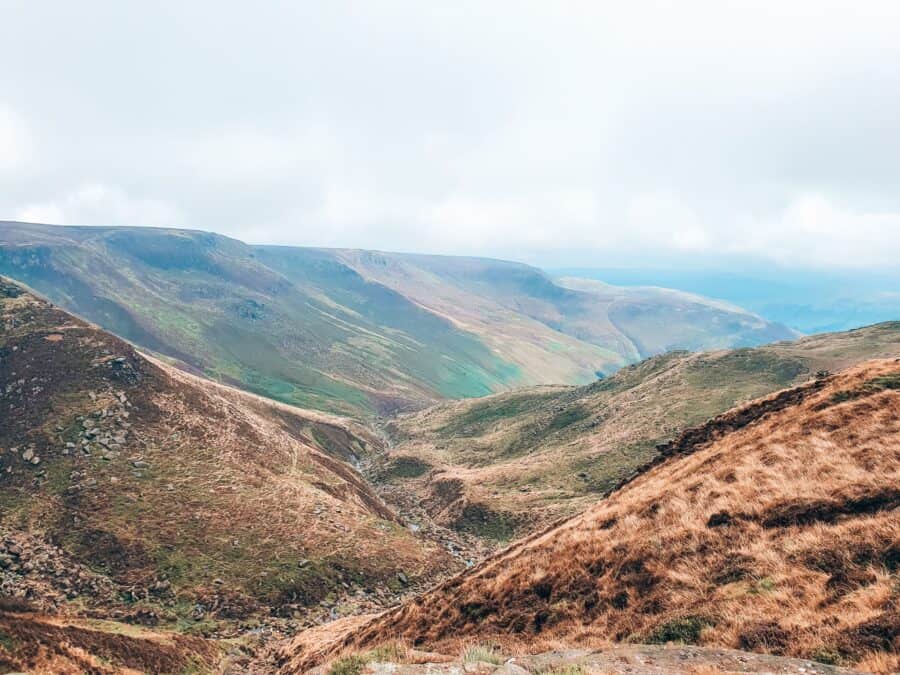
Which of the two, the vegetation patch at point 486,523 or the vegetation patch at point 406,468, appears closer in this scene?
the vegetation patch at point 486,523

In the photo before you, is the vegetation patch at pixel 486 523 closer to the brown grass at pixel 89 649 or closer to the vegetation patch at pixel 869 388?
the brown grass at pixel 89 649

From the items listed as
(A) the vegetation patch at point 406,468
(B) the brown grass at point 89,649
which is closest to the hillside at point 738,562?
(B) the brown grass at point 89,649

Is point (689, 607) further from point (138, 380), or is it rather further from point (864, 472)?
point (138, 380)

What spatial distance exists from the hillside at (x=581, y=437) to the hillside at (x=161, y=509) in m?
19.8

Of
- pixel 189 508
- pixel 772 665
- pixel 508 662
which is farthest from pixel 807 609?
pixel 189 508

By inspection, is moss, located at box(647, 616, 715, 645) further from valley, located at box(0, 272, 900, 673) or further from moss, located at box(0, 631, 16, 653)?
moss, located at box(0, 631, 16, 653)

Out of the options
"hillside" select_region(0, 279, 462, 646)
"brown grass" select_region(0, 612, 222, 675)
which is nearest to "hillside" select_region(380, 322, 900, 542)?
"hillside" select_region(0, 279, 462, 646)

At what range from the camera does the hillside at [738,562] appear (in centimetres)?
1438

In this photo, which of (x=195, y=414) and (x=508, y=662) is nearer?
(x=508, y=662)

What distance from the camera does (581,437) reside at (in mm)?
124375

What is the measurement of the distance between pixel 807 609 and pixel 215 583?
191ft

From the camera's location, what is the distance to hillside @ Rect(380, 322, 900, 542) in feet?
311

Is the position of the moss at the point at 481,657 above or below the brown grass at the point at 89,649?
above

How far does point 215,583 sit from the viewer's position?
54.6 meters
